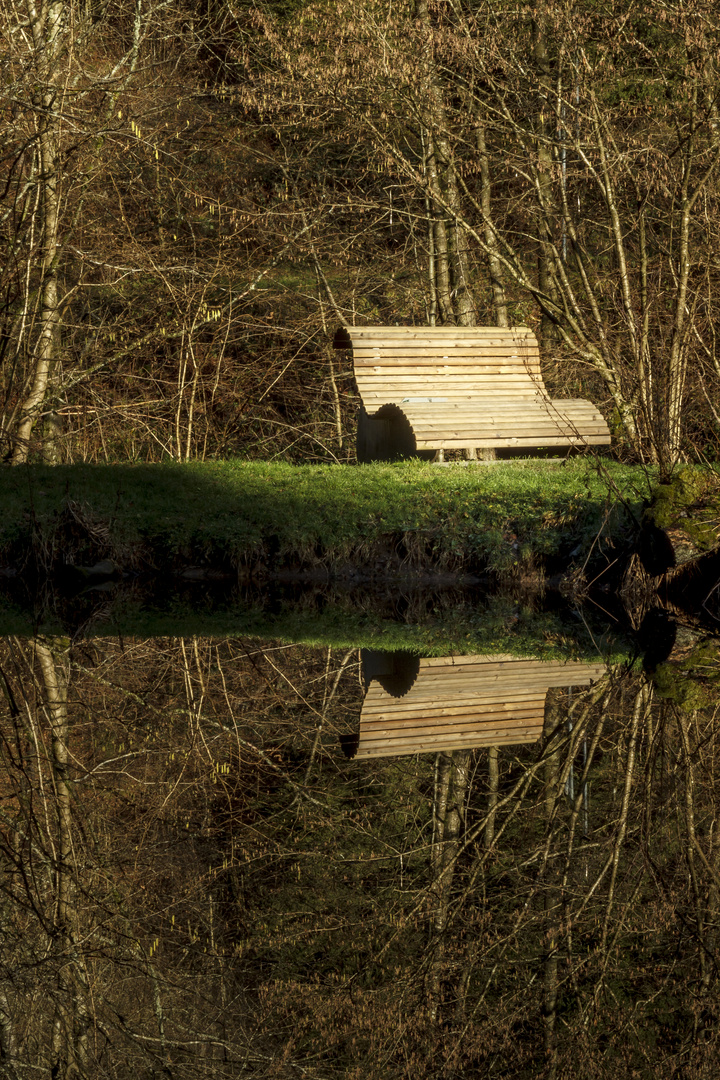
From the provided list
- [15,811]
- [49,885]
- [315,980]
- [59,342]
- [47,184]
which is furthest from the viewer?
[59,342]

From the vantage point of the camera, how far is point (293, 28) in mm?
13211

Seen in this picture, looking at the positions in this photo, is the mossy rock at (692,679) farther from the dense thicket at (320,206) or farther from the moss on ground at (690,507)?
the dense thicket at (320,206)

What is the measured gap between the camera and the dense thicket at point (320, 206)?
10.7 metres

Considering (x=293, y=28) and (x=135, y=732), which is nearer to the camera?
(x=135, y=732)

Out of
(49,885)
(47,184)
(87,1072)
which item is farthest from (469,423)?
(87,1072)

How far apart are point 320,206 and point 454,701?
848cm

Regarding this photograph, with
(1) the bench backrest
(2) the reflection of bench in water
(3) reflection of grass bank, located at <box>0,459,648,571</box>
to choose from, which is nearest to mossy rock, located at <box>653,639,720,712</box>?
(2) the reflection of bench in water

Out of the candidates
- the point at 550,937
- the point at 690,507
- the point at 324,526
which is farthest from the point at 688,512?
the point at 550,937

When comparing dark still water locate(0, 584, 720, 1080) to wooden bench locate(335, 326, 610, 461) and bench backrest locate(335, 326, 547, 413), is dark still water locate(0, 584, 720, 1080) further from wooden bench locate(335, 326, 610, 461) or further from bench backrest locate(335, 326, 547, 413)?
bench backrest locate(335, 326, 547, 413)

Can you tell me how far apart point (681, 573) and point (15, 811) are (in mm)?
5014

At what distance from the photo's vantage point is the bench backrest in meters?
11.1

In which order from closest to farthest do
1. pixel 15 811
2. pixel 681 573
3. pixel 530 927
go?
pixel 530 927, pixel 15 811, pixel 681 573

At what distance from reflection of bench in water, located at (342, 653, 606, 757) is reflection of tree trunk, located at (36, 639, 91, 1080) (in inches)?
52.7

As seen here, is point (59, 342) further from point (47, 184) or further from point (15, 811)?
point (15, 811)
